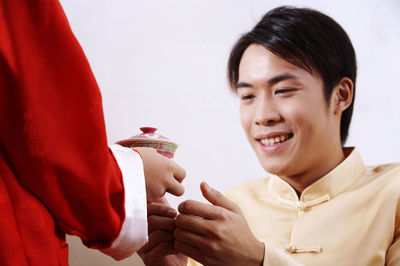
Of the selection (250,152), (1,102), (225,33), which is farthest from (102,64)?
(1,102)

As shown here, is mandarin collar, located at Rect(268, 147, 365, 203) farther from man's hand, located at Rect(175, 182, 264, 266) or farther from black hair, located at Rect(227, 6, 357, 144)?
man's hand, located at Rect(175, 182, 264, 266)

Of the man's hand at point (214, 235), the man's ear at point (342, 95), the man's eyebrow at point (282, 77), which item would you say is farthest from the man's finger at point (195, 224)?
the man's ear at point (342, 95)

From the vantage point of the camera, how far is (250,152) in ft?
6.50

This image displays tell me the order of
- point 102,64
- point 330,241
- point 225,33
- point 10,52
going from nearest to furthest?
point 10,52
point 330,241
point 102,64
point 225,33

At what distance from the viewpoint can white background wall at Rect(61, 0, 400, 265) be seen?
5.11ft

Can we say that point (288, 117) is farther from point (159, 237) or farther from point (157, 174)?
point (157, 174)

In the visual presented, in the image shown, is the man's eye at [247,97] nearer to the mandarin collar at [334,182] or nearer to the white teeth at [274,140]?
the white teeth at [274,140]

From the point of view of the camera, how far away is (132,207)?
66cm

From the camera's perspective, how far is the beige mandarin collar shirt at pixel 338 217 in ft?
3.87

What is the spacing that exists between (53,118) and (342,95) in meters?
1.13

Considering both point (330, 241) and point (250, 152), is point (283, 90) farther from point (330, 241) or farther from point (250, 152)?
point (250, 152)

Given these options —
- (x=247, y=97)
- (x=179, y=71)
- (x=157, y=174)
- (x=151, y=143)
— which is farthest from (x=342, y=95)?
(x=157, y=174)

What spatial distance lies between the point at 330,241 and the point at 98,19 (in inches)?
46.7

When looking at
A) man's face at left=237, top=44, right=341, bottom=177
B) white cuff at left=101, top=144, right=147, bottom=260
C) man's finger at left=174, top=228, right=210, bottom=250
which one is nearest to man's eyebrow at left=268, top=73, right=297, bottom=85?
man's face at left=237, top=44, right=341, bottom=177
